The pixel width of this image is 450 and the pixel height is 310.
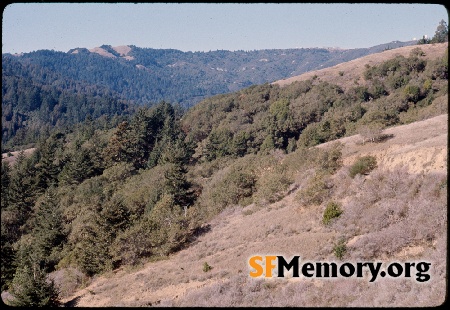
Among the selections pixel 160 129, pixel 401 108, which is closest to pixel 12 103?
pixel 160 129

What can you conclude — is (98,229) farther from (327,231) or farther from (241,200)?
(327,231)

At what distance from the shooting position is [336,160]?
21.2 m

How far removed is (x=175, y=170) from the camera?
32.8m

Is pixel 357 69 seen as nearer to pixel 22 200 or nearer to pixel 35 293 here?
pixel 22 200

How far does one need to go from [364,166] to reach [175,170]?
18788 mm

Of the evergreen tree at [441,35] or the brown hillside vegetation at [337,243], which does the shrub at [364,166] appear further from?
the evergreen tree at [441,35]

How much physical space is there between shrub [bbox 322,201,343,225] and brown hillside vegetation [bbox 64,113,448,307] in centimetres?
34

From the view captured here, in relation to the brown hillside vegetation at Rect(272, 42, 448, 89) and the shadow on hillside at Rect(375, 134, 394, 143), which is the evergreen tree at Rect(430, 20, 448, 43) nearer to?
the brown hillside vegetation at Rect(272, 42, 448, 89)

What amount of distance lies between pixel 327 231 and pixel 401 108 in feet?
113

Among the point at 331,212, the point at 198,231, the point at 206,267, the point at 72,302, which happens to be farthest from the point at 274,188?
the point at 72,302

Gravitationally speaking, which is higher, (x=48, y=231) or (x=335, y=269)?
(x=335, y=269)

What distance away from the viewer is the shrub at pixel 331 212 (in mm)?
15430

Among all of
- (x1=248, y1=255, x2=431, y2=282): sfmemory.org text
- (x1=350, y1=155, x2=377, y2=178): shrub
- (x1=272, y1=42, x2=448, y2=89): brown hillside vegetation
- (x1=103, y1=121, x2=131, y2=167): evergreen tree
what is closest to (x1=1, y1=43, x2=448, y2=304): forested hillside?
(x1=103, y1=121, x2=131, y2=167): evergreen tree

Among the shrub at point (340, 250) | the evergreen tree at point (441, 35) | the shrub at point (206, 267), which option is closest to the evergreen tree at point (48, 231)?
the shrub at point (206, 267)
